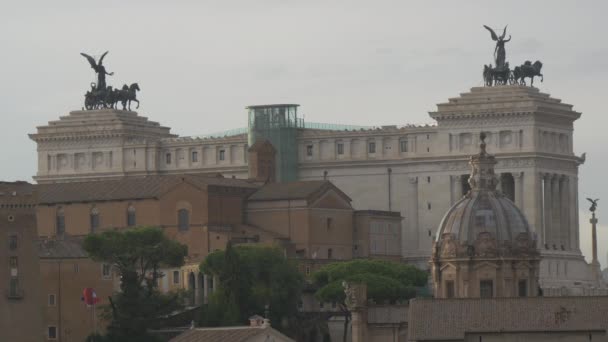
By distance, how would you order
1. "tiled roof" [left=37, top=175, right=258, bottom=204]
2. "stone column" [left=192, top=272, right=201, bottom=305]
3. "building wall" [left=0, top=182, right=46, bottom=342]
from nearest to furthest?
1. "building wall" [left=0, top=182, right=46, bottom=342]
2. "stone column" [left=192, top=272, right=201, bottom=305]
3. "tiled roof" [left=37, top=175, right=258, bottom=204]

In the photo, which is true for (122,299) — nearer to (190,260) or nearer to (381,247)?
(190,260)

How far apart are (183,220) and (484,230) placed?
5590 centimetres

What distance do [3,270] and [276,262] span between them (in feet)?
75.5

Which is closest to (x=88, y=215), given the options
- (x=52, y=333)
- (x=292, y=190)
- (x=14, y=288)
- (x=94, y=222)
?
(x=94, y=222)

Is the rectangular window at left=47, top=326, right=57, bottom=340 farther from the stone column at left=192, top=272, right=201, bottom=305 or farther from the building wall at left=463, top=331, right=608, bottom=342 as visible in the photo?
the building wall at left=463, top=331, right=608, bottom=342

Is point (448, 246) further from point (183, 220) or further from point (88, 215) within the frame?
point (88, 215)

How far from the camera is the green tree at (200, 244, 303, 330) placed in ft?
505

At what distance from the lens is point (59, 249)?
16775 cm

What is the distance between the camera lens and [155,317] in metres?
149

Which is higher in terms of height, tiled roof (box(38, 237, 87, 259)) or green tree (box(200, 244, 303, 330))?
tiled roof (box(38, 237, 87, 259))

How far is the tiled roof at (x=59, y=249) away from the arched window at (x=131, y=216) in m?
15.1

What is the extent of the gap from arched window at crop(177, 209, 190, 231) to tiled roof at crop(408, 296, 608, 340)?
223 ft

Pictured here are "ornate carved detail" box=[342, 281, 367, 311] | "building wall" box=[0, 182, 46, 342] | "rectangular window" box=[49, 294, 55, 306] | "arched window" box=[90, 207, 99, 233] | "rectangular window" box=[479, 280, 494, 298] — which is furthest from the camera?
"arched window" box=[90, 207, 99, 233]

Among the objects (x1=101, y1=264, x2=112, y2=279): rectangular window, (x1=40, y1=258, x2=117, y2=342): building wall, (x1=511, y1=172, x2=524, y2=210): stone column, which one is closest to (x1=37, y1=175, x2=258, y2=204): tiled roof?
(x1=511, y1=172, x2=524, y2=210): stone column
